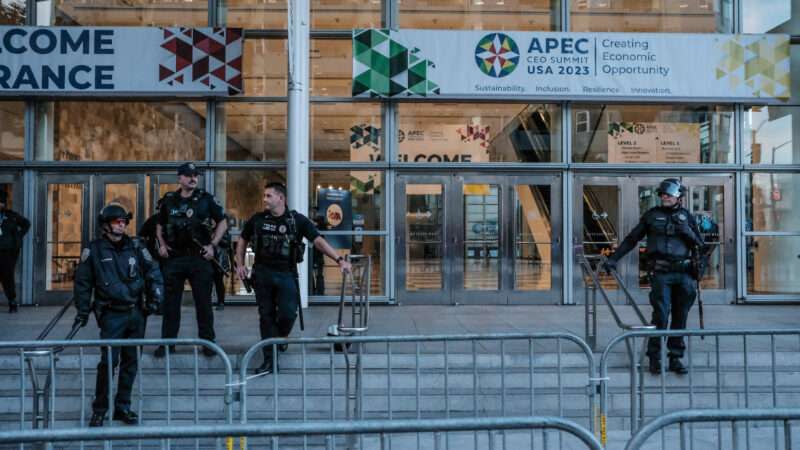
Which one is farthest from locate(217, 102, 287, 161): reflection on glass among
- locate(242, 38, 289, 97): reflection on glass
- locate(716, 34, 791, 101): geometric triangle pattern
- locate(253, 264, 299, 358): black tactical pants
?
locate(716, 34, 791, 101): geometric triangle pattern

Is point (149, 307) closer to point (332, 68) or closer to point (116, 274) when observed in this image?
point (116, 274)

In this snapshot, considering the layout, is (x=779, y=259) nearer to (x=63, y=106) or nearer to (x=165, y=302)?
(x=165, y=302)

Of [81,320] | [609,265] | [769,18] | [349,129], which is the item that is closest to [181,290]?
[81,320]

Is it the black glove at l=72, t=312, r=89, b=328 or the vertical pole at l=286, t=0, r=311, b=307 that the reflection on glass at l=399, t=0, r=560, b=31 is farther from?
the black glove at l=72, t=312, r=89, b=328

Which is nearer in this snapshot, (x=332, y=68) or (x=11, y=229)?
(x=11, y=229)

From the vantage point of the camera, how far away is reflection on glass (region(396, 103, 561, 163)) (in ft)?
38.7

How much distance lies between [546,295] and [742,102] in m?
4.74

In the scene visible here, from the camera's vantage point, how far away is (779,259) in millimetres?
12062

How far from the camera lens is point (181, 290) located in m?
6.82

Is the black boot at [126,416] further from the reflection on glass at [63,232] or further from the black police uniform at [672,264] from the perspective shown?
the reflection on glass at [63,232]

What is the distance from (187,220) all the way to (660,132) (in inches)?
343

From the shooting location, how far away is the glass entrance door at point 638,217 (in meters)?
11.8

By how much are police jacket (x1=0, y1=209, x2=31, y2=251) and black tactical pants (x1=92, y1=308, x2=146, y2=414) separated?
211 inches

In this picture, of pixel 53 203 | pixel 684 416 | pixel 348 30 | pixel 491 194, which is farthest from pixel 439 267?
pixel 684 416
